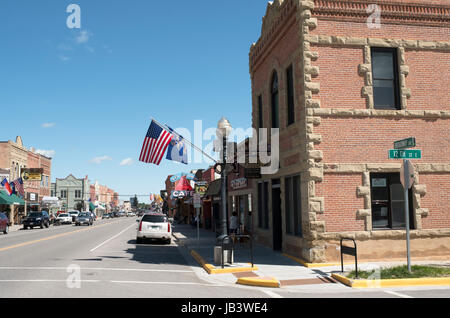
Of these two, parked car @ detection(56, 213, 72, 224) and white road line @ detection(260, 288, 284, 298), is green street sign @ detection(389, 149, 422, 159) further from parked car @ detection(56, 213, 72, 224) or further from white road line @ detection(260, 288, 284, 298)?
parked car @ detection(56, 213, 72, 224)

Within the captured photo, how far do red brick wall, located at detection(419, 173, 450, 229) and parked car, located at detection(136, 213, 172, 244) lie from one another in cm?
1313

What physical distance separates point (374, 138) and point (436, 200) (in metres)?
3.06

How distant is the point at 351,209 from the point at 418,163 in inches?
118

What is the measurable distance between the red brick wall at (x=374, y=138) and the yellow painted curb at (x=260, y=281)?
491 cm

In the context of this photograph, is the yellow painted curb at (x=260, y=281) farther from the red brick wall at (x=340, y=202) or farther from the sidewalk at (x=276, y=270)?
the red brick wall at (x=340, y=202)

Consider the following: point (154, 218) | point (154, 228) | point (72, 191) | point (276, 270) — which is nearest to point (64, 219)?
point (154, 218)

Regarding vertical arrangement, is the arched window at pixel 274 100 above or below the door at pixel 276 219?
above

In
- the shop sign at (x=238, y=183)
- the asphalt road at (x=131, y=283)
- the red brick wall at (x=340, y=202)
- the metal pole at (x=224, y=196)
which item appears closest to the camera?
the asphalt road at (x=131, y=283)

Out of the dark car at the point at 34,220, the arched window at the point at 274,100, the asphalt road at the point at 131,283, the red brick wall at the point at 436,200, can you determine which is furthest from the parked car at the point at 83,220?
the red brick wall at the point at 436,200

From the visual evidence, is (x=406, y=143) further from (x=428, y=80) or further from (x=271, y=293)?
(x=271, y=293)

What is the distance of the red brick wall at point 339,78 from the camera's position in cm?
1376

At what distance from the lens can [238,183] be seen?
73.9 ft

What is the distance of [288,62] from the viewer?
49.9 feet
